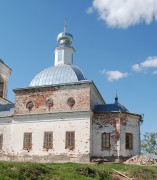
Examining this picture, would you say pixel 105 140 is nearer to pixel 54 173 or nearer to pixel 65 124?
pixel 65 124

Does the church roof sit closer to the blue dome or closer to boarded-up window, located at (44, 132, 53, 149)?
the blue dome

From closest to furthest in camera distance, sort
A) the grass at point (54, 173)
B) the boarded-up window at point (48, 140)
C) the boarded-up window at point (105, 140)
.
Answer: the grass at point (54, 173)
the boarded-up window at point (105, 140)
the boarded-up window at point (48, 140)

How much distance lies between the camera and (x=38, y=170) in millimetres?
12070

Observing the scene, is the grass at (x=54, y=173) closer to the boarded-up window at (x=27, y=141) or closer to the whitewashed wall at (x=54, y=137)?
the whitewashed wall at (x=54, y=137)

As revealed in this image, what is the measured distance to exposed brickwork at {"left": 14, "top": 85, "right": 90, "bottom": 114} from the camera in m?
22.0

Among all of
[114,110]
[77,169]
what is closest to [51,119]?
[114,110]

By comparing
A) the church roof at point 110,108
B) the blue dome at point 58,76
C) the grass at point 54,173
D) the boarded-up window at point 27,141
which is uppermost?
the blue dome at point 58,76

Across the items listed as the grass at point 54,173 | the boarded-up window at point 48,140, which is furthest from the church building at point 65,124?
the grass at point 54,173

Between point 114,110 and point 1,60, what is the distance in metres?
13.5

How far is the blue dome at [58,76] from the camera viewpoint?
76.8ft

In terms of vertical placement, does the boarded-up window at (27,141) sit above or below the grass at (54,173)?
above

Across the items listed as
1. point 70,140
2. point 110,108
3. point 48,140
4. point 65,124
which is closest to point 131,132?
point 110,108

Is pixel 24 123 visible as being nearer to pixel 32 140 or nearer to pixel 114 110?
pixel 32 140

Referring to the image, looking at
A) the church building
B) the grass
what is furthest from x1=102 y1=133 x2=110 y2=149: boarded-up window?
the grass
